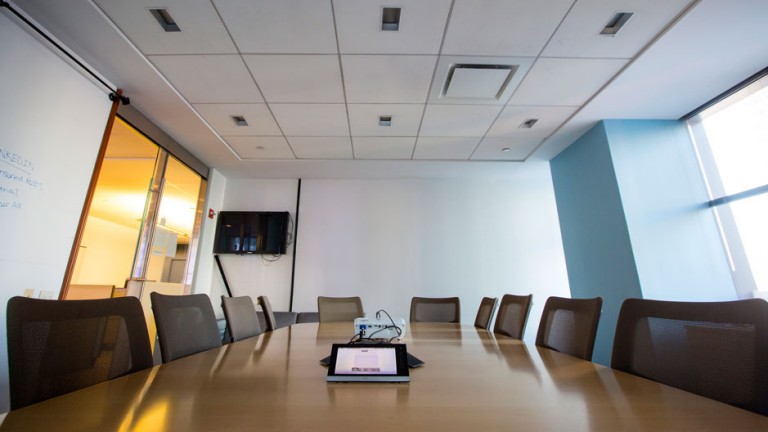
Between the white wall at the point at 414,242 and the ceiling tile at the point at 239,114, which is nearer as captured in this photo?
the ceiling tile at the point at 239,114

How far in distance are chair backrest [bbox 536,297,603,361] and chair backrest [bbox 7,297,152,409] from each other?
1.79m

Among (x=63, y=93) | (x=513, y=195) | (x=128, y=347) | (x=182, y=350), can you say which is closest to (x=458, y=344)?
(x=182, y=350)

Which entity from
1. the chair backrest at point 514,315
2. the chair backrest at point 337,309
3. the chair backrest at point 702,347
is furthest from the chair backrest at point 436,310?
the chair backrest at point 702,347

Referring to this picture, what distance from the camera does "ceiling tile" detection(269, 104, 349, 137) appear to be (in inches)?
127

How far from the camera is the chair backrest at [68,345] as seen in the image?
79 cm

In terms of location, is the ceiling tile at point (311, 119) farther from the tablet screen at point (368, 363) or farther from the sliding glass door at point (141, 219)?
the tablet screen at point (368, 363)

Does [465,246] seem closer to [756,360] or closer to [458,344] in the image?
[458,344]

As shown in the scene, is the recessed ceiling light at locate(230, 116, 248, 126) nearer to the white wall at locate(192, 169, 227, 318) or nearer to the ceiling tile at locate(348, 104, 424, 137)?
the ceiling tile at locate(348, 104, 424, 137)

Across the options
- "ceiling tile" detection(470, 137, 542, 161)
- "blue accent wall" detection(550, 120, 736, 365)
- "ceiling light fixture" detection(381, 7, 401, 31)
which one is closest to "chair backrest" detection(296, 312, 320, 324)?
"ceiling tile" detection(470, 137, 542, 161)

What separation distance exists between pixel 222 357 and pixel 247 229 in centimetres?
426

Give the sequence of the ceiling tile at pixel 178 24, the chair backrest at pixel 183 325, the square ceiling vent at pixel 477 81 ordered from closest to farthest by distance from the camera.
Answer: the chair backrest at pixel 183 325 → the ceiling tile at pixel 178 24 → the square ceiling vent at pixel 477 81

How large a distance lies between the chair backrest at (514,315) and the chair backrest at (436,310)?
2.97 ft

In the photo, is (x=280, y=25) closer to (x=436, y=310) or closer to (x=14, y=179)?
(x=14, y=179)

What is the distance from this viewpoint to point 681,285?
3.05 meters
